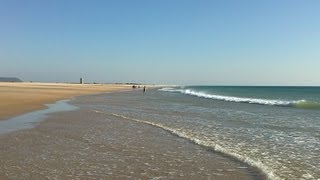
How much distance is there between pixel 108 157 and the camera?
1053 cm

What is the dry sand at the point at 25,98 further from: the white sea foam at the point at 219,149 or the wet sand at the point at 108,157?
the white sea foam at the point at 219,149

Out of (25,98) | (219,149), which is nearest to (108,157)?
(219,149)

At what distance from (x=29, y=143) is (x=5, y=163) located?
3.02 m

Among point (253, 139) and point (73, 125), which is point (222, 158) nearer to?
point (253, 139)

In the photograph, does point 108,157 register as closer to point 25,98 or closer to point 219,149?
point 219,149

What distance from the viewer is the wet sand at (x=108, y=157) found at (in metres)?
8.69

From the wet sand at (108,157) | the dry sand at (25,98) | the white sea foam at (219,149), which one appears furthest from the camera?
the dry sand at (25,98)

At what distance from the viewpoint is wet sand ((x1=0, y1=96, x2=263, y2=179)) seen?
8688mm

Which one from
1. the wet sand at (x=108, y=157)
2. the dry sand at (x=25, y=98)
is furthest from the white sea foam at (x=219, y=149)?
the dry sand at (x=25, y=98)

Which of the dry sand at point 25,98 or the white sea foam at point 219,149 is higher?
the dry sand at point 25,98

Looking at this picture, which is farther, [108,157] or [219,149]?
[219,149]

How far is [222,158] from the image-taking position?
1074cm

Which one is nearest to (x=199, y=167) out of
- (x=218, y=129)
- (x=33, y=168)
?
(x=33, y=168)

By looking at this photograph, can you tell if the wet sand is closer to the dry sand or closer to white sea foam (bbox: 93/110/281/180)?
white sea foam (bbox: 93/110/281/180)
